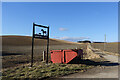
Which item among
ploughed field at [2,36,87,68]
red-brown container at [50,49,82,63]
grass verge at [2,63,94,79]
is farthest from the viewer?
ploughed field at [2,36,87,68]

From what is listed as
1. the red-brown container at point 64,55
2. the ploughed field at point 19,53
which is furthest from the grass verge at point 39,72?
the ploughed field at point 19,53

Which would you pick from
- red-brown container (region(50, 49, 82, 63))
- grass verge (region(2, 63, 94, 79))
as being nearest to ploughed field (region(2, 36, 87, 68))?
grass verge (region(2, 63, 94, 79))

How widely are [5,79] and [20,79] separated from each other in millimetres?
716

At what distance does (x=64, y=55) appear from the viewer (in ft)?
32.5

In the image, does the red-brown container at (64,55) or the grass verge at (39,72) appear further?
the red-brown container at (64,55)

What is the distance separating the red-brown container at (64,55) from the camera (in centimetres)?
952

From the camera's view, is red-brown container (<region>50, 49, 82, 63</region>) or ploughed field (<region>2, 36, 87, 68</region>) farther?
ploughed field (<region>2, 36, 87, 68</region>)

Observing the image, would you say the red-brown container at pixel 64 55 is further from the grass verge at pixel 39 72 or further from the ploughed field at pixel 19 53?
the ploughed field at pixel 19 53

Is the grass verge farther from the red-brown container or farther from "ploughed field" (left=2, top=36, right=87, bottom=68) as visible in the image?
"ploughed field" (left=2, top=36, right=87, bottom=68)

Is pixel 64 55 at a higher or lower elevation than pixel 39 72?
higher

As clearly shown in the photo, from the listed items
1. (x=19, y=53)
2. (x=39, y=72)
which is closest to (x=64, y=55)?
(x=39, y=72)

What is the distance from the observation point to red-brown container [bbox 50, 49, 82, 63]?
9.52 metres

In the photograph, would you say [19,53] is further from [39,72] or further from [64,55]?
[39,72]

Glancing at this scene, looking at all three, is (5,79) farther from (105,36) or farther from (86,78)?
(105,36)
